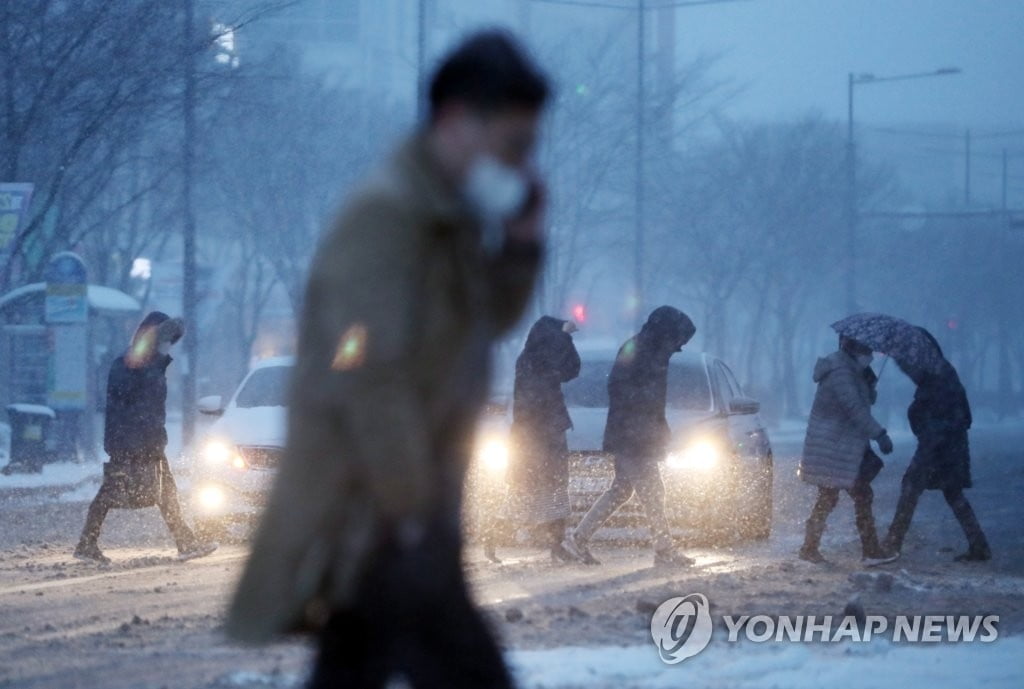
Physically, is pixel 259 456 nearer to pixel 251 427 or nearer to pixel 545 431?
pixel 251 427

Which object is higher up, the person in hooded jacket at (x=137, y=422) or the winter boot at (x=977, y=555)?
the person in hooded jacket at (x=137, y=422)

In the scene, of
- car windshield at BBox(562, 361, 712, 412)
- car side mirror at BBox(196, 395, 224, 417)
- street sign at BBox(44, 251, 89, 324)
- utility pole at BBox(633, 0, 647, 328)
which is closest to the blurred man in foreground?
car side mirror at BBox(196, 395, 224, 417)

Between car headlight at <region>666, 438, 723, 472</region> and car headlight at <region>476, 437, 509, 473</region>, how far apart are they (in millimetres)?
1149

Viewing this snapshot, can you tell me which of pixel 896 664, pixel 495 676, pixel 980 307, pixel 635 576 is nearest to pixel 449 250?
pixel 495 676

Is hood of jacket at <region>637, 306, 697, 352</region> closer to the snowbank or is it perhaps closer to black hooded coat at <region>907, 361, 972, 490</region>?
black hooded coat at <region>907, 361, 972, 490</region>

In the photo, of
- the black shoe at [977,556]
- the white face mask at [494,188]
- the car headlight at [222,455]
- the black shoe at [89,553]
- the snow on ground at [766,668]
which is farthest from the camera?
the car headlight at [222,455]

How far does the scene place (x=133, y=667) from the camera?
22.2 ft

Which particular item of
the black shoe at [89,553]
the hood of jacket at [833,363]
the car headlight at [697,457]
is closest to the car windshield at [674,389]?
the car headlight at [697,457]

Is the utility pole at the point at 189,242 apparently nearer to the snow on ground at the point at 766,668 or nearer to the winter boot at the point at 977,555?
the winter boot at the point at 977,555

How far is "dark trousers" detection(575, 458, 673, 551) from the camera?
34.2 ft

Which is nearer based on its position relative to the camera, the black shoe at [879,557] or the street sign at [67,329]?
the black shoe at [879,557]

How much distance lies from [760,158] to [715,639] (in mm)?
46482

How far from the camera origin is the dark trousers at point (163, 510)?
10758 mm

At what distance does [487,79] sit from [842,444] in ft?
26.5
